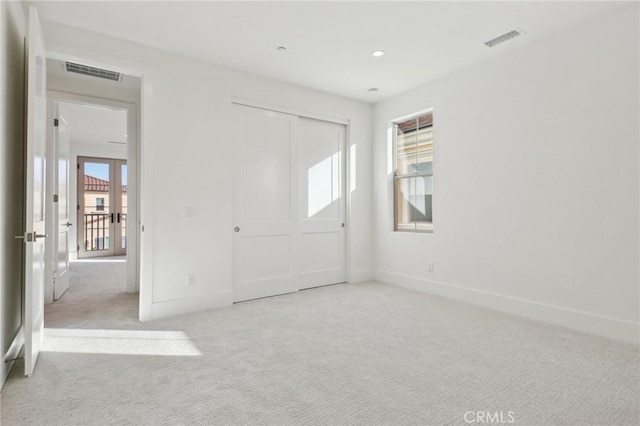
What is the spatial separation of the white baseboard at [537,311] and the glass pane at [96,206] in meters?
7.65

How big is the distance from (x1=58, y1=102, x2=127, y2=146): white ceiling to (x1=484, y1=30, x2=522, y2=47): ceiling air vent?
5120 millimetres

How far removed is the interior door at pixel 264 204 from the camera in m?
4.11

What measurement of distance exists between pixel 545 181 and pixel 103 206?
933 centimetres

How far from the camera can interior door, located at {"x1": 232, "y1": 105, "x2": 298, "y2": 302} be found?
162 inches

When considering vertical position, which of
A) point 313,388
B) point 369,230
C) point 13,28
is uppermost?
point 13,28

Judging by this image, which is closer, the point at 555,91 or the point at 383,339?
the point at 383,339

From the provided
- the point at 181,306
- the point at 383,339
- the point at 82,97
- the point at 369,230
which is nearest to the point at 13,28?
the point at 82,97

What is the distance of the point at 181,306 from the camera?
360 cm

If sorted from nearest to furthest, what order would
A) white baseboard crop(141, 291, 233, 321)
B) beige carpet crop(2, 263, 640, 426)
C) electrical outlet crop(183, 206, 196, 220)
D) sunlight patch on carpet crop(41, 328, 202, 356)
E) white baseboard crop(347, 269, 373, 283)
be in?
beige carpet crop(2, 263, 640, 426) → sunlight patch on carpet crop(41, 328, 202, 356) → white baseboard crop(141, 291, 233, 321) → electrical outlet crop(183, 206, 196, 220) → white baseboard crop(347, 269, 373, 283)

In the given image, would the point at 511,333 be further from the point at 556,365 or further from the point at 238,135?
the point at 238,135

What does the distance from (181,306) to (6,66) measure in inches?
97.2

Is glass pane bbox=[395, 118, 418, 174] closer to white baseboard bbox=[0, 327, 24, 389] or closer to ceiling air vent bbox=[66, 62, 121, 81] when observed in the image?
ceiling air vent bbox=[66, 62, 121, 81]

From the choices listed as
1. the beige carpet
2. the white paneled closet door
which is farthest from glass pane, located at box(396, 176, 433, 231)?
the beige carpet

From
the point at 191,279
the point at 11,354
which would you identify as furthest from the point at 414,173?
the point at 11,354
